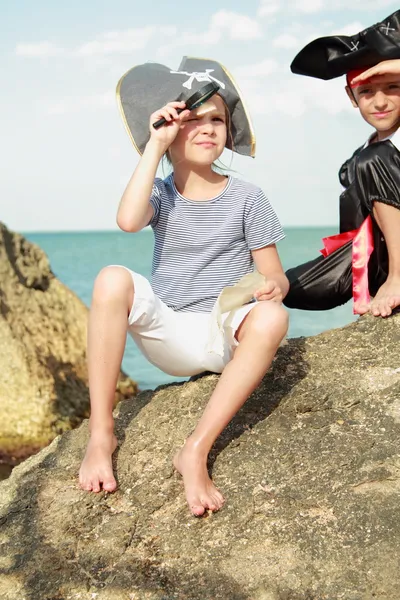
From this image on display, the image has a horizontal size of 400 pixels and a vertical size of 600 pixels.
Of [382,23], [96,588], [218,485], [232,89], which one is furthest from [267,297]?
[382,23]

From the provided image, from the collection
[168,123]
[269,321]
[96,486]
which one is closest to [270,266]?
[269,321]

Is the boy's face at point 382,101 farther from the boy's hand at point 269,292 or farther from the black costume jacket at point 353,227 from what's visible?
the boy's hand at point 269,292

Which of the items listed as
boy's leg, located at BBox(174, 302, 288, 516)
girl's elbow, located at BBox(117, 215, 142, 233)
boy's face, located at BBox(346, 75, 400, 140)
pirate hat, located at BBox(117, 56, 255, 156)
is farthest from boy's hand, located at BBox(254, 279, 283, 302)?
boy's face, located at BBox(346, 75, 400, 140)

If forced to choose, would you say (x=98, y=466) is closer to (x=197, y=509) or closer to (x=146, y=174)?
(x=197, y=509)

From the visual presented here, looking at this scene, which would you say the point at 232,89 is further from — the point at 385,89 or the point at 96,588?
the point at 96,588

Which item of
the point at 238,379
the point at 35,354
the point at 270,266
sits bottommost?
the point at 35,354

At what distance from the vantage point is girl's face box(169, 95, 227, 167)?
3.15 metres

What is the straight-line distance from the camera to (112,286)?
2.78m

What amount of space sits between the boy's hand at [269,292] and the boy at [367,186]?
702 millimetres

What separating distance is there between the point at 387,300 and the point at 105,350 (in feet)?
4.36

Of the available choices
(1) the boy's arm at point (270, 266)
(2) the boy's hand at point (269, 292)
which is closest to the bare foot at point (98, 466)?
(2) the boy's hand at point (269, 292)

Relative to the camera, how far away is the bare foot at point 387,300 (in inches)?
133

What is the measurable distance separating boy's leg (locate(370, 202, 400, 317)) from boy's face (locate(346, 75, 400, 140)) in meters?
0.42

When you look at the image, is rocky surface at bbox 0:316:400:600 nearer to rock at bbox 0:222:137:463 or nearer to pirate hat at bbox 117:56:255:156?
pirate hat at bbox 117:56:255:156
